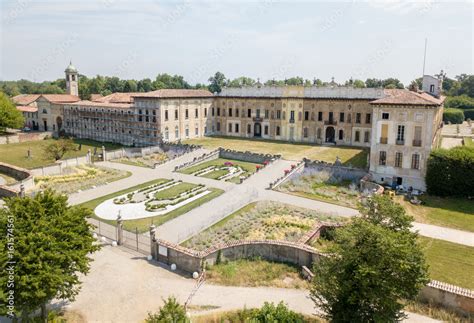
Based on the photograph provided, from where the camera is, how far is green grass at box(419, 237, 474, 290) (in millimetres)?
18734

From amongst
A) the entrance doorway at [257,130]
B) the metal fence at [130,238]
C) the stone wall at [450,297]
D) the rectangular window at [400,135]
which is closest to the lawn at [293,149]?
the entrance doorway at [257,130]

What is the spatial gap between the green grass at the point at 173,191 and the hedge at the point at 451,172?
878 inches

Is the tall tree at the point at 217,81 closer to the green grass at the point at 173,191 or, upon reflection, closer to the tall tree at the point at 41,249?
the green grass at the point at 173,191

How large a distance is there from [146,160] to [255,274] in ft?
106

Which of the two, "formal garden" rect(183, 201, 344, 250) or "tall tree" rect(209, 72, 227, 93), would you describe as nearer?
"formal garden" rect(183, 201, 344, 250)

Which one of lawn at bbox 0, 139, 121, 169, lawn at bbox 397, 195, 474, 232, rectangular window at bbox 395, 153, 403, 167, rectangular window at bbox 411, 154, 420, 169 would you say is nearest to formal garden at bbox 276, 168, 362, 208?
rectangular window at bbox 395, 153, 403, 167

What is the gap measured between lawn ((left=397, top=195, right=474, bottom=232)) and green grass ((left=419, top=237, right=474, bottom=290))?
3988mm

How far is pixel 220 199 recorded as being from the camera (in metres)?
31.2

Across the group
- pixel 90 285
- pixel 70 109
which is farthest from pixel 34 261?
pixel 70 109

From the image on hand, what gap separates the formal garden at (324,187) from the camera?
32013 mm

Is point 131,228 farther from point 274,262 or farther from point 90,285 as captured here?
point 274,262

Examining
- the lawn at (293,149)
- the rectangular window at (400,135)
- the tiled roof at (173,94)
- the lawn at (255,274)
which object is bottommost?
the lawn at (255,274)

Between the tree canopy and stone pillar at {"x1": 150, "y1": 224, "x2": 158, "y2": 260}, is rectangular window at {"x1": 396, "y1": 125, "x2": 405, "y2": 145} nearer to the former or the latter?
the tree canopy

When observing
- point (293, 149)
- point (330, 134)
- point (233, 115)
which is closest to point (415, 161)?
point (293, 149)
